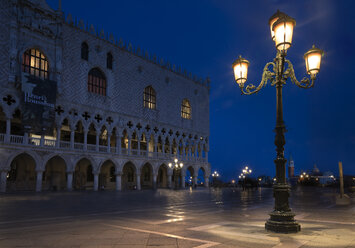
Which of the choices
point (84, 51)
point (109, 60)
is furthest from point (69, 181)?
point (109, 60)

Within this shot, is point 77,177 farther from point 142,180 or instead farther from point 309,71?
point 309,71

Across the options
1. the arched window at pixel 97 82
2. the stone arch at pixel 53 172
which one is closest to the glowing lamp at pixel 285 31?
the stone arch at pixel 53 172

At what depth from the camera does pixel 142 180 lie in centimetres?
4059

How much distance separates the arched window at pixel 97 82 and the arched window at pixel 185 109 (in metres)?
14.0

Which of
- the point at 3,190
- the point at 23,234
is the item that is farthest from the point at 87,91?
the point at 23,234

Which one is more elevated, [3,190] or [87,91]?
[87,91]

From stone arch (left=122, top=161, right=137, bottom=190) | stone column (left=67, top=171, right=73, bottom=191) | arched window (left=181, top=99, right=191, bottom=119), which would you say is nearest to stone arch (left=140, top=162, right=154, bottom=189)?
stone arch (left=122, top=161, right=137, bottom=190)

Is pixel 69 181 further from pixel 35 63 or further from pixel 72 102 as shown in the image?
pixel 35 63

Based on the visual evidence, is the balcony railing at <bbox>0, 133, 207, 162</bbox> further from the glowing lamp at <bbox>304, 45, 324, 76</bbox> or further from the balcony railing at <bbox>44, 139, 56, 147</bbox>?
the glowing lamp at <bbox>304, 45, 324, 76</bbox>

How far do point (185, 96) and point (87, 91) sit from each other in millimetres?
16445

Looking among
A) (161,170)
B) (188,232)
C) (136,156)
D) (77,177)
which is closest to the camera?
(188,232)

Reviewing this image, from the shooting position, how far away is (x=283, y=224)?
6.30 metres

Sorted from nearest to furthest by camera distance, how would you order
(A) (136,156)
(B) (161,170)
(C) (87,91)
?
(C) (87,91), (A) (136,156), (B) (161,170)

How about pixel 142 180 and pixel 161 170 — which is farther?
pixel 161 170
